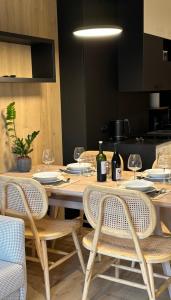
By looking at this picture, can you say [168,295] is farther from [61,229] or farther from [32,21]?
[32,21]

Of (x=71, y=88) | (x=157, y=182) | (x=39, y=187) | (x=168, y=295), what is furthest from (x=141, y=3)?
(x=168, y=295)

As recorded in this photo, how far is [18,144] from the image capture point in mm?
3441

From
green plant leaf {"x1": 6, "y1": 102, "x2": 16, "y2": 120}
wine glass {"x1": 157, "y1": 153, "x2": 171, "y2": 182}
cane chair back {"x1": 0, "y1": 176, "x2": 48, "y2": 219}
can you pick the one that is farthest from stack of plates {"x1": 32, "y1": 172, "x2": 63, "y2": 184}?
wine glass {"x1": 157, "y1": 153, "x2": 171, "y2": 182}

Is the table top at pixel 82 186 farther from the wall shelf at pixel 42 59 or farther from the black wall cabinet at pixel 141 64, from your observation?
the black wall cabinet at pixel 141 64

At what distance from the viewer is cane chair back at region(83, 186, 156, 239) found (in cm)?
218

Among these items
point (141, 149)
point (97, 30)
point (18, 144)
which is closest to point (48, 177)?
point (18, 144)

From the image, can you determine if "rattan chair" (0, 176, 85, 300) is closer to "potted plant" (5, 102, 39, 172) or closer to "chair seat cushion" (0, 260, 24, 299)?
"chair seat cushion" (0, 260, 24, 299)

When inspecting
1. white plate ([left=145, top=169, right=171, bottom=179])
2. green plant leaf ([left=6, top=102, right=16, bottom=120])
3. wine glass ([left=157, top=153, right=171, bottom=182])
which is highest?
green plant leaf ([left=6, top=102, right=16, bottom=120])

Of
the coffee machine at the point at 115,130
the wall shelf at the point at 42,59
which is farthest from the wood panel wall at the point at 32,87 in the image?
the coffee machine at the point at 115,130

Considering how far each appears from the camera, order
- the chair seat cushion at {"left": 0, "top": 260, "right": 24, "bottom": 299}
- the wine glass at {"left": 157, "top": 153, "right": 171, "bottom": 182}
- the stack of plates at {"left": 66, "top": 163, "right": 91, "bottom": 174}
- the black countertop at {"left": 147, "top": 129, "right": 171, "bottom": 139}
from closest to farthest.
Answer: the chair seat cushion at {"left": 0, "top": 260, "right": 24, "bottom": 299}
the wine glass at {"left": 157, "top": 153, "right": 171, "bottom": 182}
the stack of plates at {"left": 66, "top": 163, "right": 91, "bottom": 174}
the black countertop at {"left": 147, "top": 129, "right": 171, "bottom": 139}

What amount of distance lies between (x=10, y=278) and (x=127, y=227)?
728 millimetres

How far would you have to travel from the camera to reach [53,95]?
4098mm

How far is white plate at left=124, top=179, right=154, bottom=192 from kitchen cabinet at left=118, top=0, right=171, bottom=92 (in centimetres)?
196

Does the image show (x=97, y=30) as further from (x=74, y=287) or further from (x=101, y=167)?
(x=74, y=287)
